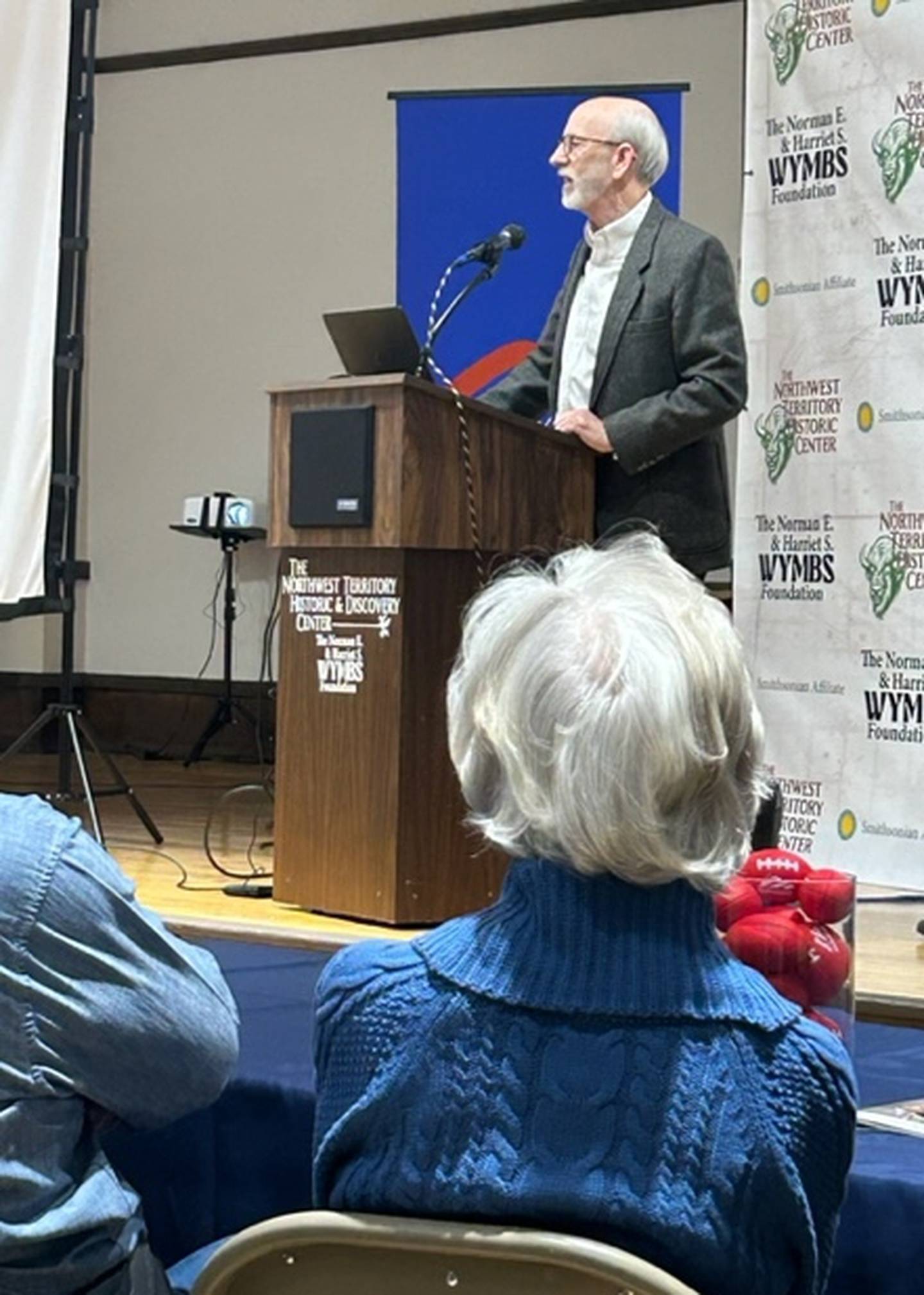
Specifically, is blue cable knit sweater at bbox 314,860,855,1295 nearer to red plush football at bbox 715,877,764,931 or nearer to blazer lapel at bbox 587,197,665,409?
red plush football at bbox 715,877,764,931

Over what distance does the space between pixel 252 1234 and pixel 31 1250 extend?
285 millimetres

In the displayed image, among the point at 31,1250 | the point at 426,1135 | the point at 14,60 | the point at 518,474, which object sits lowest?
the point at 31,1250

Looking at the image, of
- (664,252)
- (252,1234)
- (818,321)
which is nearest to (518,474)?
(664,252)

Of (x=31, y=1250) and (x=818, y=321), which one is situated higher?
(x=818, y=321)

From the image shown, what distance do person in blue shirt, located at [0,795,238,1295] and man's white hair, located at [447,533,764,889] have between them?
0.87 ft

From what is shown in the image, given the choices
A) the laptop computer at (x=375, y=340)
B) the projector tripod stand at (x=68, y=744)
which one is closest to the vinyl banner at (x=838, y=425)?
the laptop computer at (x=375, y=340)

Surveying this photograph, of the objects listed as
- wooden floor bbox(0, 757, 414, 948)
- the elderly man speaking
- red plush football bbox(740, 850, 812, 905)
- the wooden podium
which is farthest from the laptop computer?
red plush football bbox(740, 850, 812, 905)

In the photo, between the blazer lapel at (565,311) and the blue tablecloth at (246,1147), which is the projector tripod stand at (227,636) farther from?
the blue tablecloth at (246,1147)

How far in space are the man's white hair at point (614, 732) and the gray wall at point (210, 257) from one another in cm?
598

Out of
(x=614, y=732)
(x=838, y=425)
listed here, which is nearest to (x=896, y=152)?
(x=838, y=425)

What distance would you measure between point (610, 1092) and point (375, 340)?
234 centimetres

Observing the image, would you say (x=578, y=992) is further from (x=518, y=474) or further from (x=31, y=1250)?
(x=518, y=474)

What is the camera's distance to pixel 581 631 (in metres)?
1.11

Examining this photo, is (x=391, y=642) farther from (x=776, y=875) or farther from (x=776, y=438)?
(x=776, y=875)
